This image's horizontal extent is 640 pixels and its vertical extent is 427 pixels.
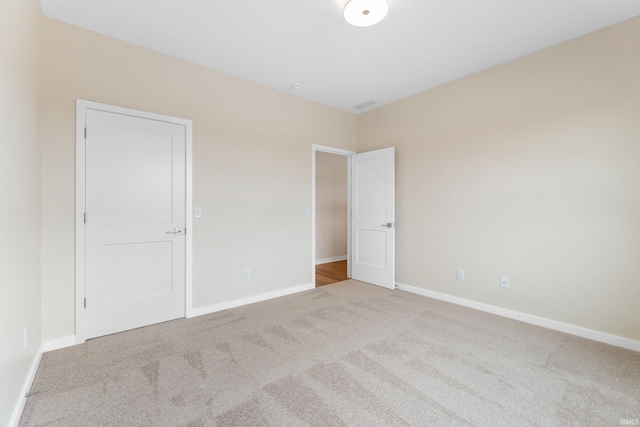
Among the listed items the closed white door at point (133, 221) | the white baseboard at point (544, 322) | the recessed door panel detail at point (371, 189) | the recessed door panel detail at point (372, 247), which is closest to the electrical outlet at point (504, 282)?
the white baseboard at point (544, 322)

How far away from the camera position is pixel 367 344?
236 centimetres

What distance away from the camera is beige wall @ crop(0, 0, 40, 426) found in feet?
4.45

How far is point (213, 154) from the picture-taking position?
309 centimetres

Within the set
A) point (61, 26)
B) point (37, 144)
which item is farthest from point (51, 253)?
point (61, 26)

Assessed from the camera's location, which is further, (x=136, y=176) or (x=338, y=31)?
(x=136, y=176)

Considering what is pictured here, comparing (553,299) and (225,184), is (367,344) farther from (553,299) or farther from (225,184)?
(225,184)

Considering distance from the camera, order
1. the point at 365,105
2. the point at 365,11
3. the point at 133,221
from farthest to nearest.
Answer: the point at 365,105 → the point at 133,221 → the point at 365,11

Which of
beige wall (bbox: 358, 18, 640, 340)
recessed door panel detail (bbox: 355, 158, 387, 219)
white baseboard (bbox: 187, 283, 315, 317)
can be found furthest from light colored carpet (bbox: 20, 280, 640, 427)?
recessed door panel detail (bbox: 355, 158, 387, 219)

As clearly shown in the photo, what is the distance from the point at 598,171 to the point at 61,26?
4785mm

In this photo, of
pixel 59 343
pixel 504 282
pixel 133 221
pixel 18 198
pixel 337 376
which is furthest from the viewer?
pixel 504 282

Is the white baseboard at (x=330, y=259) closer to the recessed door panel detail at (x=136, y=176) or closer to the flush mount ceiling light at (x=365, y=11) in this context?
the recessed door panel detail at (x=136, y=176)

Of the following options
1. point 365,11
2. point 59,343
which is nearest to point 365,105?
point 365,11

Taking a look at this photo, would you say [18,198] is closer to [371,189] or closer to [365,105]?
[371,189]

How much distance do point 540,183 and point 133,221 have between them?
13.1ft
